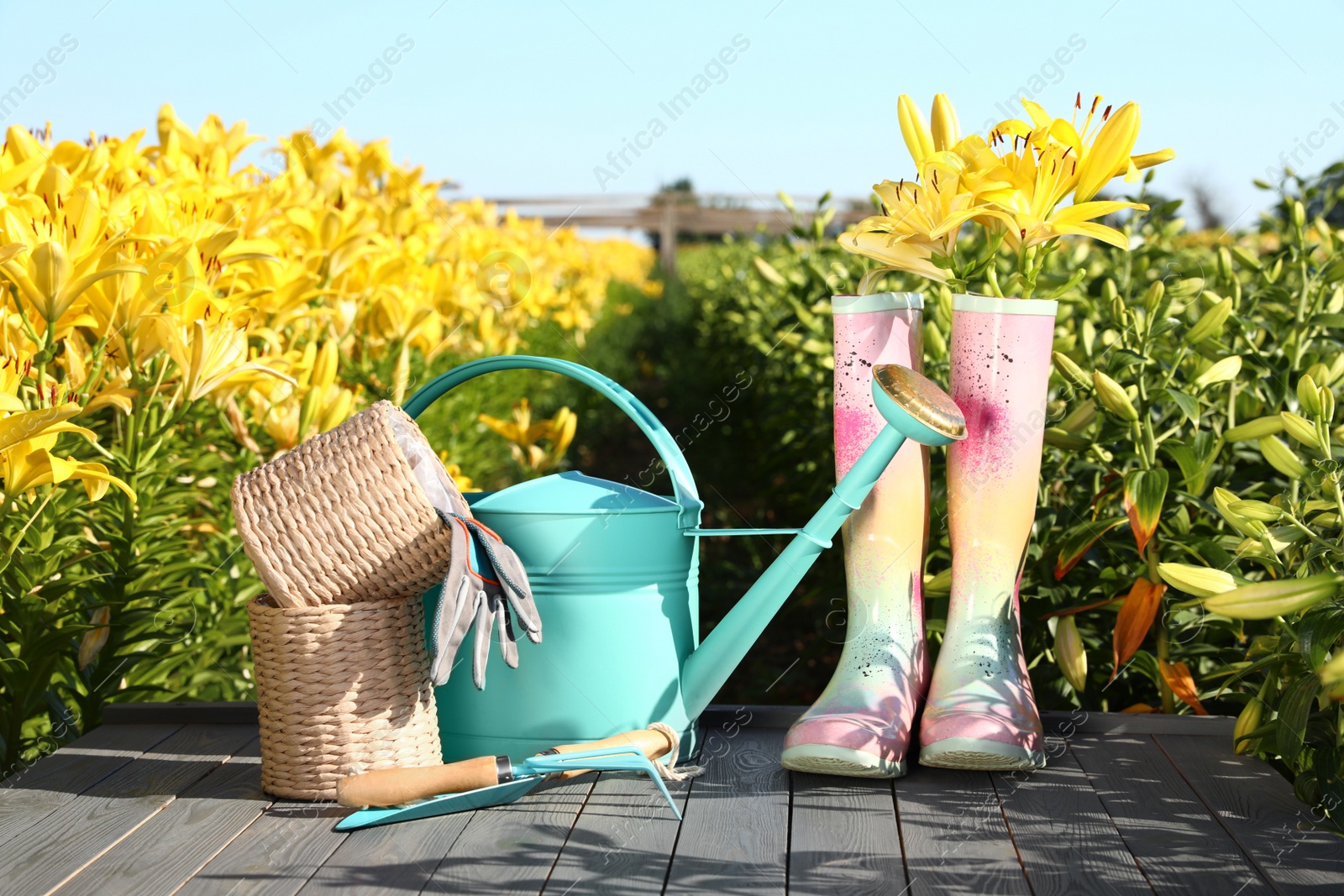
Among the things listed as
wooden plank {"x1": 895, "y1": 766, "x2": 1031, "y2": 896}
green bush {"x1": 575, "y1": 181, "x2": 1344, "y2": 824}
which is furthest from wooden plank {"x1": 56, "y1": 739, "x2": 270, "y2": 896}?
green bush {"x1": 575, "y1": 181, "x2": 1344, "y2": 824}

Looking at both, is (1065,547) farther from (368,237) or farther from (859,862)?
(368,237)

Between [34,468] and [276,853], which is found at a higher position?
[34,468]

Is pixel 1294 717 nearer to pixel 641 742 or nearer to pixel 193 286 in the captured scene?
pixel 641 742

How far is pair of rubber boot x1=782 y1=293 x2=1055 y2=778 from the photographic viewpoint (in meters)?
1.36

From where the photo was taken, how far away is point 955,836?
118 cm

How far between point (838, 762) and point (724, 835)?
0.20 meters

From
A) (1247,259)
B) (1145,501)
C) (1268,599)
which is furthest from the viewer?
(1247,259)

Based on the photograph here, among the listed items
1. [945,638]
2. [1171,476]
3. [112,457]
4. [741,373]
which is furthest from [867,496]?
[741,373]

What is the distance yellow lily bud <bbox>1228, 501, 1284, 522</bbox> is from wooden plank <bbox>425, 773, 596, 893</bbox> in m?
0.82

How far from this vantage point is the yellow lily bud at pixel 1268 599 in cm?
94

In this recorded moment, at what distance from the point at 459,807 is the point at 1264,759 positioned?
1100 mm

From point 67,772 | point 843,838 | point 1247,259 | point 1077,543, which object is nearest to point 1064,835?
point 843,838

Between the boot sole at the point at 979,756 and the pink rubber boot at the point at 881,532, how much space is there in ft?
0.19

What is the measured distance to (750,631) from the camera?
4.52ft
